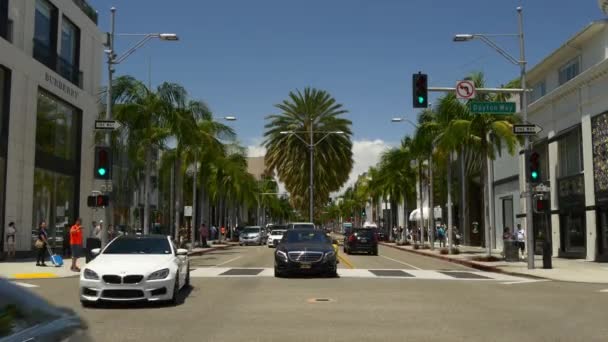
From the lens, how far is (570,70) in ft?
108

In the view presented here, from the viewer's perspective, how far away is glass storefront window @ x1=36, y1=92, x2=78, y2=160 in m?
31.5

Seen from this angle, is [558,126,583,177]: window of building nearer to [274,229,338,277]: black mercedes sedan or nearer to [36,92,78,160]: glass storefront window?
[274,229,338,277]: black mercedes sedan


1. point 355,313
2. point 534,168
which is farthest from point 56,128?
point 355,313

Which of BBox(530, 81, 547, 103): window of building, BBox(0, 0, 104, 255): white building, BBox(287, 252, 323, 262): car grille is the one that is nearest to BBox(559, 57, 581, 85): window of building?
BBox(530, 81, 547, 103): window of building

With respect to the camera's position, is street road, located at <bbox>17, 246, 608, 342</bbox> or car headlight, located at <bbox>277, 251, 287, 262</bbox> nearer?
street road, located at <bbox>17, 246, 608, 342</bbox>

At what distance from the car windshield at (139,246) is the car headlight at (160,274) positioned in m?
1.38

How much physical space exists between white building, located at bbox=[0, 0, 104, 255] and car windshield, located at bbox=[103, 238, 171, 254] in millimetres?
15469

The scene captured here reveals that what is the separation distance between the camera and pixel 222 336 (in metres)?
9.54

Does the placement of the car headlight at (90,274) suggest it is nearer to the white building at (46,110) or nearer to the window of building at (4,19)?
the white building at (46,110)

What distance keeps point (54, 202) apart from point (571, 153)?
25.8 metres

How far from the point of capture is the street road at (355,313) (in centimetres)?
977

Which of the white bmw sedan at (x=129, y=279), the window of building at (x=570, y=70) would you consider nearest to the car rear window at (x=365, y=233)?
the window of building at (x=570, y=70)

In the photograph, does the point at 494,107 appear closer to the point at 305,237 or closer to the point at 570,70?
the point at 305,237

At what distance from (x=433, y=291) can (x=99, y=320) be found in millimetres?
8467
